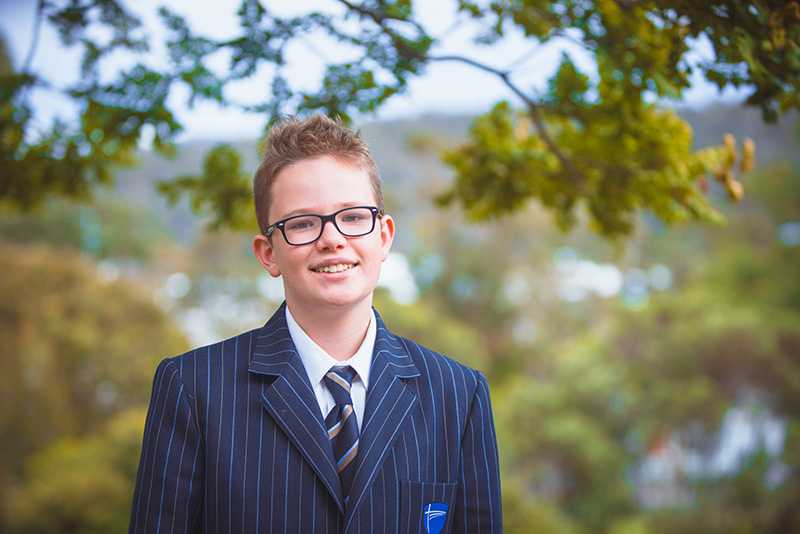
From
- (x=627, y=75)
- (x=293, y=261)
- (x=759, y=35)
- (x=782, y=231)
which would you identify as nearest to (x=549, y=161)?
(x=627, y=75)

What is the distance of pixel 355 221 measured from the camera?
131 cm

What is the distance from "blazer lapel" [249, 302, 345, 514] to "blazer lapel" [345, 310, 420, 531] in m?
0.04

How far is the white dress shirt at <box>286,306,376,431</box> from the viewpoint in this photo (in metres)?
1.32

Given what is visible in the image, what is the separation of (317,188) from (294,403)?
0.34 metres

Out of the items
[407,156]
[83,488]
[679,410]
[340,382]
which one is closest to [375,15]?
[340,382]

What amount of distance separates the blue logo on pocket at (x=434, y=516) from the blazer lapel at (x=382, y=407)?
115 mm

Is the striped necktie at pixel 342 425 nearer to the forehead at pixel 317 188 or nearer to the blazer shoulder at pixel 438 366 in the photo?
the blazer shoulder at pixel 438 366

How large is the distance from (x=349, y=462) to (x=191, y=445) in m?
0.24

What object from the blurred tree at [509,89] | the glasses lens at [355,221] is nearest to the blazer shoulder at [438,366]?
the glasses lens at [355,221]

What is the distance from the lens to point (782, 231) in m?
14.4

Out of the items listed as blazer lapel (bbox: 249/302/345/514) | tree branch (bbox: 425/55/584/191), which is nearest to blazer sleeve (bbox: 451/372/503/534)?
blazer lapel (bbox: 249/302/345/514)

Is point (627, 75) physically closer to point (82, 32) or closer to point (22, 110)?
point (82, 32)

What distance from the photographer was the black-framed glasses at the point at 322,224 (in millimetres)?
1285

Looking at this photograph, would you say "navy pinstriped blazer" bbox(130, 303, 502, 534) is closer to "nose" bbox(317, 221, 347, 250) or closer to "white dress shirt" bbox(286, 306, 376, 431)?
"white dress shirt" bbox(286, 306, 376, 431)
